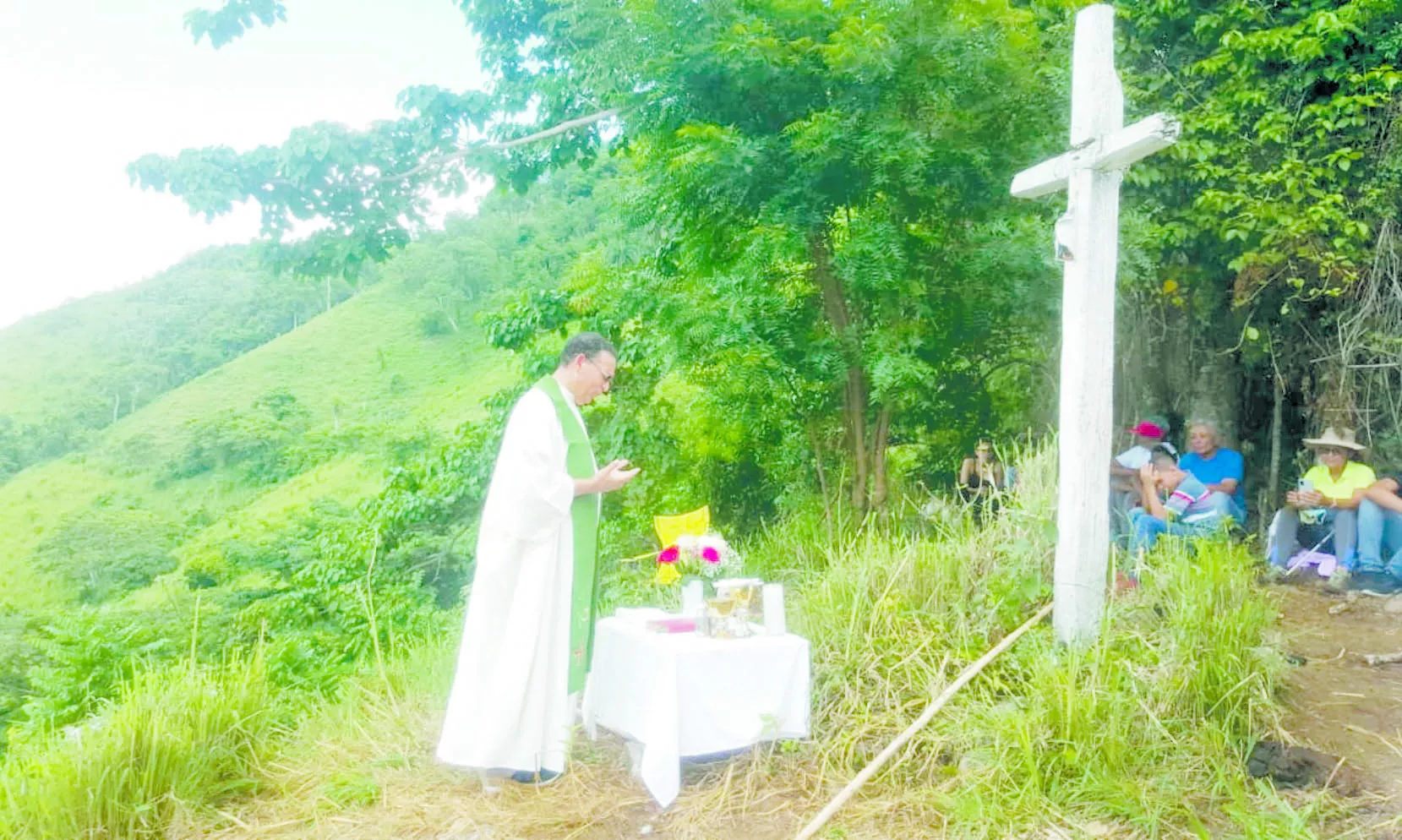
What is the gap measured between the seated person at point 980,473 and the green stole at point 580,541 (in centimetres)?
258

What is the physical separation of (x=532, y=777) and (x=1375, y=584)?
4.83m

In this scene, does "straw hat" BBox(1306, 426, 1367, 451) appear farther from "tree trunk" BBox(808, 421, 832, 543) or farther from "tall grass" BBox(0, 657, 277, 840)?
"tall grass" BBox(0, 657, 277, 840)

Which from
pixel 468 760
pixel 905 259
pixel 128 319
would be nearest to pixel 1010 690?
pixel 468 760

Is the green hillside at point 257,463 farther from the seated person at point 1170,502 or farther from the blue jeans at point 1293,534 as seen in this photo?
the blue jeans at point 1293,534

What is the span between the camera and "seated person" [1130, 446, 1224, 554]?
5.87 meters

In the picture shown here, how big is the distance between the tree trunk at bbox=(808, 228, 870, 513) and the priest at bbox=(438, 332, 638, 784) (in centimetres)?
275

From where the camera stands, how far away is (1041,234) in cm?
645

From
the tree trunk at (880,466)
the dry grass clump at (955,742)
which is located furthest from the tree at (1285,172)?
the dry grass clump at (955,742)

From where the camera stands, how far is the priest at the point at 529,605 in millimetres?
3992

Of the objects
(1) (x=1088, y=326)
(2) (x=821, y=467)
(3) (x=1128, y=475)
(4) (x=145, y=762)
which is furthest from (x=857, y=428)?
(4) (x=145, y=762)

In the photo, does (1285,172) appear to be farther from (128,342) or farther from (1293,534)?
(128,342)

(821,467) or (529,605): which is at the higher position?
(821,467)

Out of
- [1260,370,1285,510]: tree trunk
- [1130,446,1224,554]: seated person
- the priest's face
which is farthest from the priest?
[1260,370,1285,510]: tree trunk

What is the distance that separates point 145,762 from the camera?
13.2 feet
